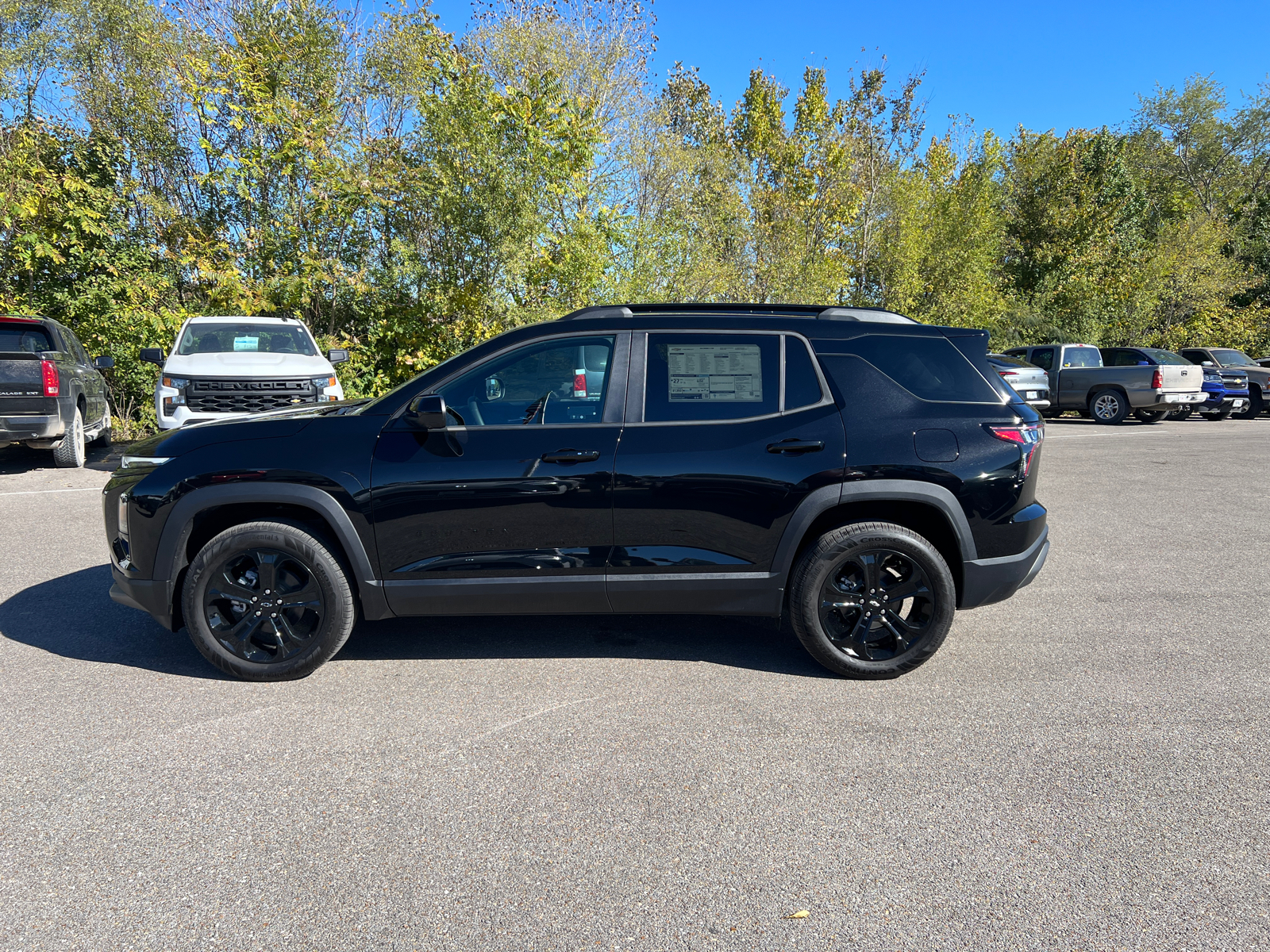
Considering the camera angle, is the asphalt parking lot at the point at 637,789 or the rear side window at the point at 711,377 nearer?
the asphalt parking lot at the point at 637,789

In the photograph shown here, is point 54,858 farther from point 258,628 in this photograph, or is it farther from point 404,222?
point 404,222

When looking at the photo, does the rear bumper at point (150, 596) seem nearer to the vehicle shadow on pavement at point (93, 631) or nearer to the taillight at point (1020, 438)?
the vehicle shadow on pavement at point (93, 631)

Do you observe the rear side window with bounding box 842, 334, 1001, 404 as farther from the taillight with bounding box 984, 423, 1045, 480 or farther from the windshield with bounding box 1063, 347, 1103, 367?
the windshield with bounding box 1063, 347, 1103, 367

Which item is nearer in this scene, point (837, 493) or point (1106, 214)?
point (837, 493)

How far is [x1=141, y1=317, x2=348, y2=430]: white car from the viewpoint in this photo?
33.2 feet

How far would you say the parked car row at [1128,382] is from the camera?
19125mm

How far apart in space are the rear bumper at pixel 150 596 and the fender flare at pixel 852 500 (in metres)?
2.89

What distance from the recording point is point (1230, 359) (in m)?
22.9

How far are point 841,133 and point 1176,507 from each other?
80.3 ft

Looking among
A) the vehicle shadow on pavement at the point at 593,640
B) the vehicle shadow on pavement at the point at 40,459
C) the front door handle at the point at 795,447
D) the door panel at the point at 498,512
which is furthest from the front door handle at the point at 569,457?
the vehicle shadow on pavement at the point at 40,459

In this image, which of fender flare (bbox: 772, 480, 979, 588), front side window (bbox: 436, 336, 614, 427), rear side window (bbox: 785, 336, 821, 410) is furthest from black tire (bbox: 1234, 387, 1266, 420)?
front side window (bbox: 436, 336, 614, 427)

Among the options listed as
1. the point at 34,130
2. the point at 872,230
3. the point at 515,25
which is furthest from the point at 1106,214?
the point at 34,130

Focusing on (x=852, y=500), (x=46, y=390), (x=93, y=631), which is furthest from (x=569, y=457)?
(x=46, y=390)

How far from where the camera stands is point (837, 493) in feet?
13.4
